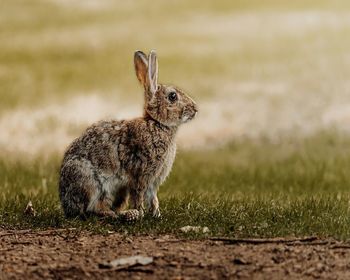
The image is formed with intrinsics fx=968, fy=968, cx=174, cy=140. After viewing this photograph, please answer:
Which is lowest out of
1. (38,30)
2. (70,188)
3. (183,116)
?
(70,188)

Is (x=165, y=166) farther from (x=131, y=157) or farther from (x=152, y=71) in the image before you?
(x=152, y=71)

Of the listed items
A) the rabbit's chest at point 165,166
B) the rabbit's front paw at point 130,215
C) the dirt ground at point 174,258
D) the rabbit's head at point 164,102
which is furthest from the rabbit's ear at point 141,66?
the dirt ground at point 174,258

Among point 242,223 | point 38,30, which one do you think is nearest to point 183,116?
point 242,223

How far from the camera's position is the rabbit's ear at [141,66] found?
1079 cm

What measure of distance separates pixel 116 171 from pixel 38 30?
643 inches

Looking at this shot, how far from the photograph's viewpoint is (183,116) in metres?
10.8

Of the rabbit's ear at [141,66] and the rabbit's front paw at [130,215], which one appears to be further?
the rabbit's ear at [141,66]

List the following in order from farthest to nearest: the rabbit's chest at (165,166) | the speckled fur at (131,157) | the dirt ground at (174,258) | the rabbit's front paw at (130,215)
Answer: the rabbit's chest at (165,166), the speckled fur at (131,157), the rabbit's front paw at (130,215), the dirt ground at (174,258)

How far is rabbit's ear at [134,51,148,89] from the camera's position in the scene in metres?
10.8

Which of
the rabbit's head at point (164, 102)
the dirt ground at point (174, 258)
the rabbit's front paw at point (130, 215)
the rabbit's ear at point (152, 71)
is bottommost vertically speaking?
the dirt ground at point (174, 258)

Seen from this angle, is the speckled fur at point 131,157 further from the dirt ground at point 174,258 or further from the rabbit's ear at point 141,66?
the dirt ground at point 174,258

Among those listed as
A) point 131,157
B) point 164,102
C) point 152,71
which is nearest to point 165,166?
point 131,157

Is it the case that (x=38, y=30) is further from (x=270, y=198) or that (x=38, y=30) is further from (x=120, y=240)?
(x=120, y=240)

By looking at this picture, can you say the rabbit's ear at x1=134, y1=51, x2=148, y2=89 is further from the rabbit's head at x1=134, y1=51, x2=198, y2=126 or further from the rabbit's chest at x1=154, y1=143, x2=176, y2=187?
the rabbit's chest at x1=154, y1=143, x2=176, y2=187
